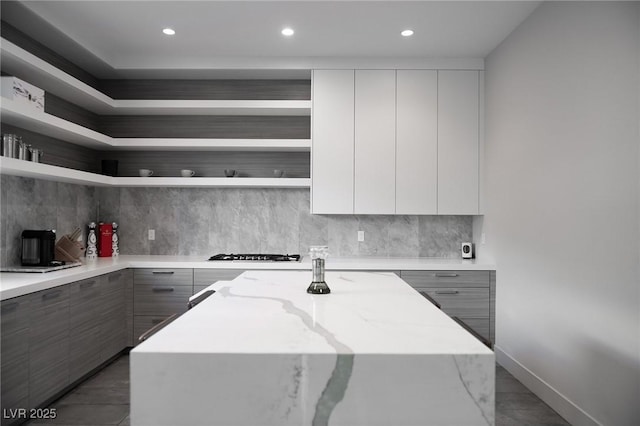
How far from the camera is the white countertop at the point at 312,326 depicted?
121 cm

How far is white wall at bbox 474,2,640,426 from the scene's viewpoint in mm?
2070

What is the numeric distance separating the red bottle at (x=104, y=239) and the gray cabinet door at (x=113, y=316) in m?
0.60

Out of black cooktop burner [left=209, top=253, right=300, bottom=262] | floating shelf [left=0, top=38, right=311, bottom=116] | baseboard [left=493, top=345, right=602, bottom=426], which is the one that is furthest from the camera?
black cooktop burner [left=209, top=253, right=300, bottom=262]

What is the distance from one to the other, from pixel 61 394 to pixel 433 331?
2.68m

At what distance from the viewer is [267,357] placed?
3.81 feet

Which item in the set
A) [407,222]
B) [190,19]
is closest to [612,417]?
[407,222]

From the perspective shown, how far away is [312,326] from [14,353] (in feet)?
6.41

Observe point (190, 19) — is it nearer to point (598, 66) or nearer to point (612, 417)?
point (598, 66)

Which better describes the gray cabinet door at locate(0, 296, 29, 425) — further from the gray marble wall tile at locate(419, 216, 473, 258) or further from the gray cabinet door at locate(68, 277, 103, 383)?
the gray marble wall tile at locate(419, 216, 473, 258)

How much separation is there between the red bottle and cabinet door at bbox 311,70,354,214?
2020 mm

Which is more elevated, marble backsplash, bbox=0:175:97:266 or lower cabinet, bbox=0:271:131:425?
marble backsplash, bbox=0:175:97:266

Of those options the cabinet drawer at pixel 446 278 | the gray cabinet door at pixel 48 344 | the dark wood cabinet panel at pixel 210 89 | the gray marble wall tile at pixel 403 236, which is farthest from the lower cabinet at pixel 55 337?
the gray marble wall tile at pixel 403 236

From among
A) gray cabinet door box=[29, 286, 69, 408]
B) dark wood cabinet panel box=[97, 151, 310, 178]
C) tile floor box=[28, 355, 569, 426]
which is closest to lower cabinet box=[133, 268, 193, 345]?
tile floor box=[28, 355, 569, 426]

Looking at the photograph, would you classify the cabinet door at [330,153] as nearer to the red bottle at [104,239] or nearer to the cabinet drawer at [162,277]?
the cabinet drawer at [162,277]
